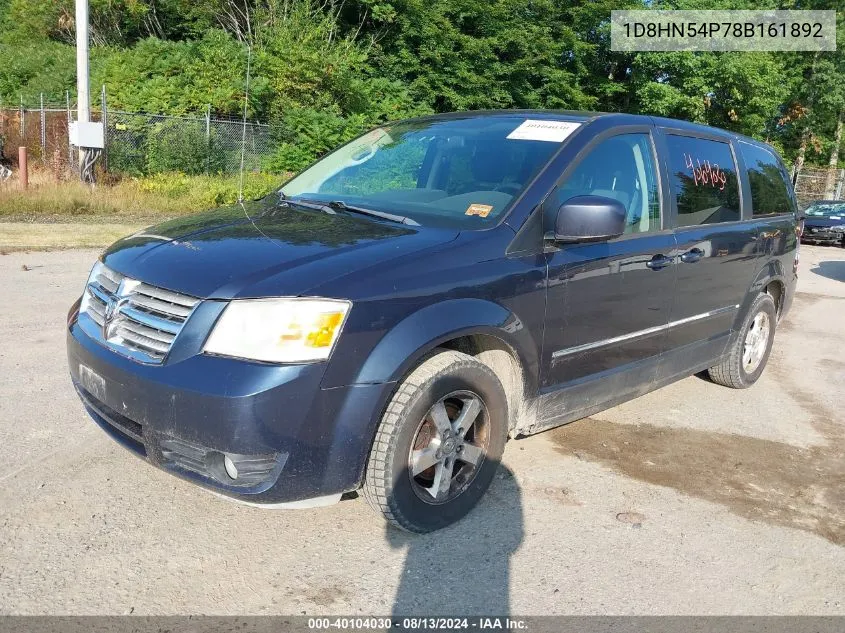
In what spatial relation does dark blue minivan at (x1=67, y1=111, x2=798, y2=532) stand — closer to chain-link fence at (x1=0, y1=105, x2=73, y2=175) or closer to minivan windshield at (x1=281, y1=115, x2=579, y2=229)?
minivan windshield at (x1=281, y1=115, x2=579, y2=229)

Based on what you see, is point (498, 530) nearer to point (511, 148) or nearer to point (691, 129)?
point (511, 148)

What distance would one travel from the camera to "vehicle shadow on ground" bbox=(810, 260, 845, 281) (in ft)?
45.1

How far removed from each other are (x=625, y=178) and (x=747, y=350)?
2.25m

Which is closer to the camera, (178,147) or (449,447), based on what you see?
(449,447)

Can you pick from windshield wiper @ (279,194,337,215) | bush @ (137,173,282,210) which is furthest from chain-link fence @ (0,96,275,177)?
windshield wiper @ (279,194,337,215)

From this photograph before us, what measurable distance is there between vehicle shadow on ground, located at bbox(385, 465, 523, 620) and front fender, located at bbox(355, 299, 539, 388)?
72cm

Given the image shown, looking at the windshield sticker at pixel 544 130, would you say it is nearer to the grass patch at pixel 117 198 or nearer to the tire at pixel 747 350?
the tire at pixel 747 350

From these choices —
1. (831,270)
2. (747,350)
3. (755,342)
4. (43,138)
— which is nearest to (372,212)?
(747,350)

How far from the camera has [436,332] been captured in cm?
307

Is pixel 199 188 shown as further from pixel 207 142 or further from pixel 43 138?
pixel 43 138

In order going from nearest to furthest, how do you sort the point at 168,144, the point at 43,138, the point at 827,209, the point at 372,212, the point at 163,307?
the point at 163,307
the point at 372,212
the point at 43,138
the point at 168,144
the point at 827,209

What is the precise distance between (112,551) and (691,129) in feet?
13.3

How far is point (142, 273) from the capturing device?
310cm

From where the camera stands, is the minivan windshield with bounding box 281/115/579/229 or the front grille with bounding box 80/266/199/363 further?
the minivan windshield with bounding box 281/115/579/229
